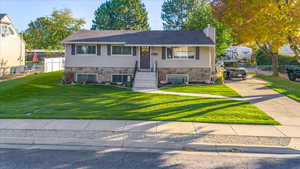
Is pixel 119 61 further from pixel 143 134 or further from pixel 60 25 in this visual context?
→ pixel 60 25

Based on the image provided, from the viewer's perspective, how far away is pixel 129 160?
6391 millimetres

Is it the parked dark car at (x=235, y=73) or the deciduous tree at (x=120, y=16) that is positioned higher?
the deciduous tree at (x=120, y=16)

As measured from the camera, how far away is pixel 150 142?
7.76 m

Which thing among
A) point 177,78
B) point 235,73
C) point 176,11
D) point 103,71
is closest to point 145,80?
point 177,78

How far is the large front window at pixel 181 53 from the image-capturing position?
21.3 metres

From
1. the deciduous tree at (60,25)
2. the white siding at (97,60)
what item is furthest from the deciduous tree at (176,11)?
the white siding at (97,60)

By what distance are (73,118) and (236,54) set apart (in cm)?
3399

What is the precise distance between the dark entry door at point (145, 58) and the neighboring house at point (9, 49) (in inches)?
727

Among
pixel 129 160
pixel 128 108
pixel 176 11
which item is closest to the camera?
pixel 129 160

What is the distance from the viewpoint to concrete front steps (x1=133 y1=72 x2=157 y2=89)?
1907 cm

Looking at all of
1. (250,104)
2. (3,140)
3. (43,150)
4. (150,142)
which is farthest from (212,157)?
(250,104)

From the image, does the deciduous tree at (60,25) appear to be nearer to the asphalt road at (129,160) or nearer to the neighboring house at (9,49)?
the neighboring house at (9,49)

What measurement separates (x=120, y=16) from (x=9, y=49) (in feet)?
78.2

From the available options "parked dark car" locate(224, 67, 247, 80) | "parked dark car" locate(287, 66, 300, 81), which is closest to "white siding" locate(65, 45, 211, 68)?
"parked dark car" locate(224, 67, 247, 80)
